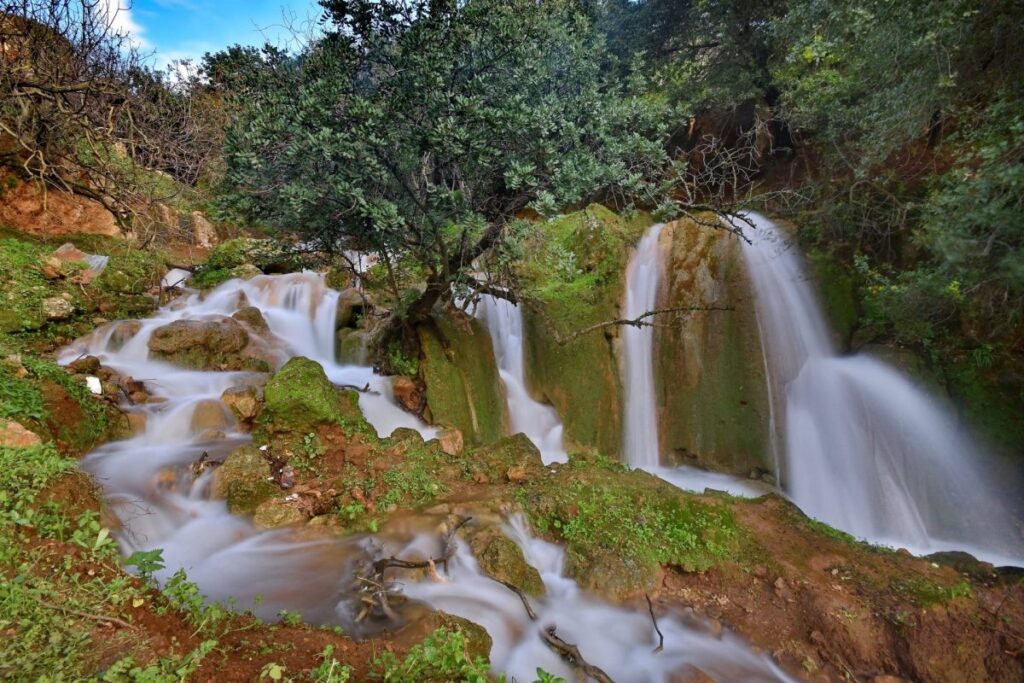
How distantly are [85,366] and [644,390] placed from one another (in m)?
8.36

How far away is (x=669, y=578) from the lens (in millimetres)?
4699

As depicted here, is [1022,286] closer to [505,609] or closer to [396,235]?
[505,609]

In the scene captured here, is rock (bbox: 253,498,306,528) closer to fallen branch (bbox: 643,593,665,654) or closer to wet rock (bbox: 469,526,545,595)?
wet rock (bbox: 469,526,545,595)

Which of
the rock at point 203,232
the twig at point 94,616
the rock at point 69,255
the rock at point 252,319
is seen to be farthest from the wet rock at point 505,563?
the rock at point 203,232

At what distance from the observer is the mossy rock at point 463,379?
741 centimetres

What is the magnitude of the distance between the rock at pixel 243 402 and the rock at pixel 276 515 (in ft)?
7.06

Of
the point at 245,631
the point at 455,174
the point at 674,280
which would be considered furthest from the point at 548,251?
the point at 245,631

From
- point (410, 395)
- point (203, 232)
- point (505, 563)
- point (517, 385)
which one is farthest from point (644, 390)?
point (203, 232)

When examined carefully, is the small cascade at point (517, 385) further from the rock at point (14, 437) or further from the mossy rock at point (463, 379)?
the rock at point (14, 437)

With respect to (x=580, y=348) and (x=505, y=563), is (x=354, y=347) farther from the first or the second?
(x=505, y=563)

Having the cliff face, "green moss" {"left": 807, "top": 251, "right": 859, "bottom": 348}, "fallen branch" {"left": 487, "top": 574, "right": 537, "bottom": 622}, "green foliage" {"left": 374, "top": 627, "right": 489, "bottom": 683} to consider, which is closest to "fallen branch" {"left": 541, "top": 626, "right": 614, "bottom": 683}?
"fallen branch" {"left": 487, "top": 574, "right": 537, "bottom": 622}

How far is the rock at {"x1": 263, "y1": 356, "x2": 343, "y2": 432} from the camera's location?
5.77 m

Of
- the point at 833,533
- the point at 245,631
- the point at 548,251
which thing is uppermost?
the point at 548,251

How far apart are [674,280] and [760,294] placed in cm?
144
